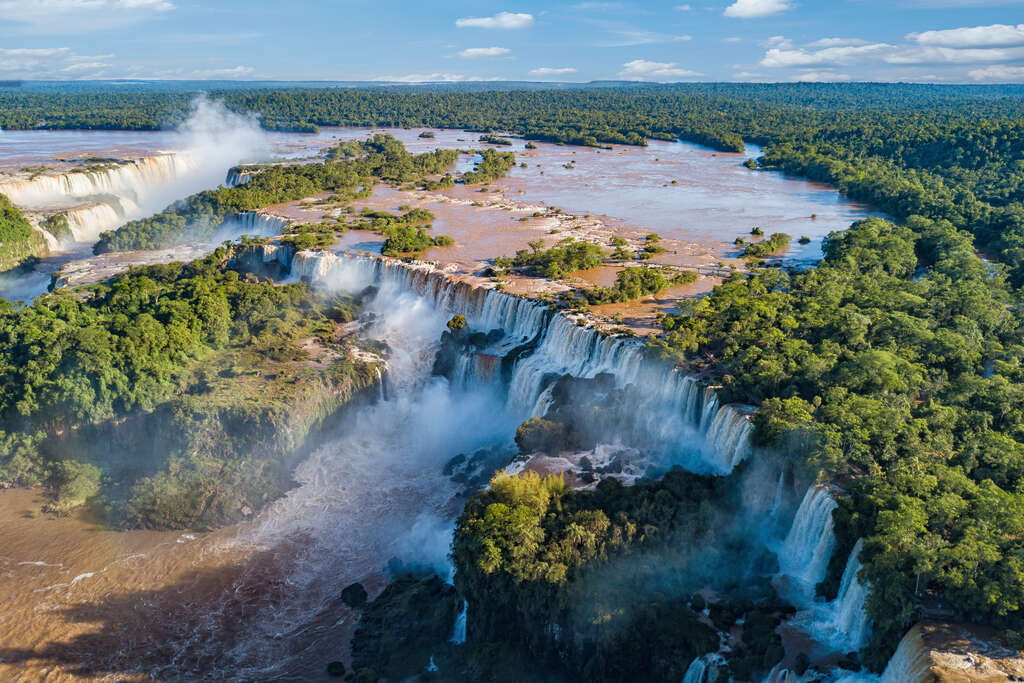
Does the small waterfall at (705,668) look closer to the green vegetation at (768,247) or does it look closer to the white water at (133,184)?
the green vegetation at (768,247)

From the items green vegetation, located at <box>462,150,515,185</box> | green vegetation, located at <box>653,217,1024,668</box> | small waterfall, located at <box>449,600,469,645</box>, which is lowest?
small waterfall, located at <box>449,600,469,645</box>

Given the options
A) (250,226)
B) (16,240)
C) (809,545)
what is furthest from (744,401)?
(16,240)

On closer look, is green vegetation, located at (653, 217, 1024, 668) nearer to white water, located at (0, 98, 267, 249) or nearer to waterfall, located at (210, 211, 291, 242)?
waterfall, located at (210, 211, 291, 242)

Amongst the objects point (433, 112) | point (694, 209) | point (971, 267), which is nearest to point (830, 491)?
point (971, 267)

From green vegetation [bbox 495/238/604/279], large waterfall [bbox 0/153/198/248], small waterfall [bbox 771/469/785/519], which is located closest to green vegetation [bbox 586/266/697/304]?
green vegetation [bbox 495/238/604/279]

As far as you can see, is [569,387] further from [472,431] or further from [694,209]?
[694,209]

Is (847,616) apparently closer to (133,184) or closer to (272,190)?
(272,190)
